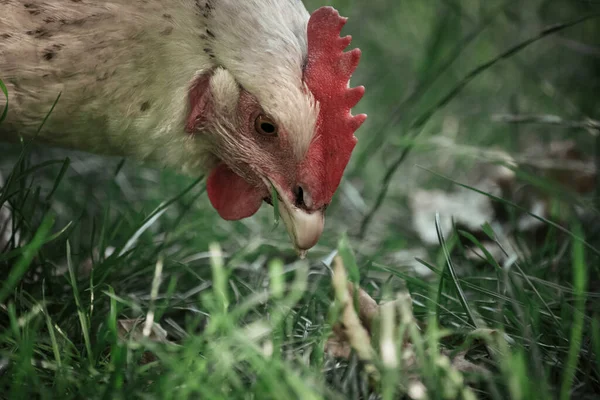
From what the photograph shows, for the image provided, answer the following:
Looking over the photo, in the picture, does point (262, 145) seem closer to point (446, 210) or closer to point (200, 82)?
point (200, 82)

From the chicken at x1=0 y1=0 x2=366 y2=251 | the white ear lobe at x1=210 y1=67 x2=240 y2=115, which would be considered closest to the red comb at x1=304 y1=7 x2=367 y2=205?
the chicken at x1=0 y1=0 x2=366 y2=251

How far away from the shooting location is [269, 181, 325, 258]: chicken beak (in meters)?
1.35

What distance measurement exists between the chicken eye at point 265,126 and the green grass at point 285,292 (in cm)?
24

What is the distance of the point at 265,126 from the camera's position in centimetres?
135

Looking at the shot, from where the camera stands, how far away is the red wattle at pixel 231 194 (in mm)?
1483

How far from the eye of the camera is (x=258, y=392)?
918 mm

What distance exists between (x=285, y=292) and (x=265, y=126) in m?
0.46

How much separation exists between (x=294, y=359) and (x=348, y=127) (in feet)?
1.75

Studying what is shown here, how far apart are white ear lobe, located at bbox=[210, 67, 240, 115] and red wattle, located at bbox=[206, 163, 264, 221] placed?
0.20 metres

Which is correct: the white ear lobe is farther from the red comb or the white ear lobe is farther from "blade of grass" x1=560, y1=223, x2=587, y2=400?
"blade of grass" x1=560, y1=223, x2=587, y2=400

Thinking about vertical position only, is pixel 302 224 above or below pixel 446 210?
above

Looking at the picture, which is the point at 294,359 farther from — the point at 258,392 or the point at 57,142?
the point at 57,142

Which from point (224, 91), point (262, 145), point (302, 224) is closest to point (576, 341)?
point (302, 224)

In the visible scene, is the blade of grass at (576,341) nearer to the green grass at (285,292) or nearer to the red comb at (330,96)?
the green grass at (285,292)
